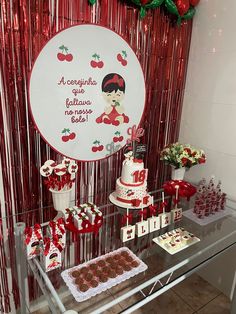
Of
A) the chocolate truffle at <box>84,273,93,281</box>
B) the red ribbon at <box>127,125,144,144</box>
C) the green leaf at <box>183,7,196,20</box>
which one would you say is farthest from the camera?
the green leaf at <box>183,7,196,20</box>

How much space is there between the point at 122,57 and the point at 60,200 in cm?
98

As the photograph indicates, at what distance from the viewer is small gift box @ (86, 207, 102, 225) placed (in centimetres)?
151

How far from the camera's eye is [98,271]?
126 cm

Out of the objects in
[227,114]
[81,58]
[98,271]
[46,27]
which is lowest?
[98,271]

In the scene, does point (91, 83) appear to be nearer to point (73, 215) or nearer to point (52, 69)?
point (52, 69)

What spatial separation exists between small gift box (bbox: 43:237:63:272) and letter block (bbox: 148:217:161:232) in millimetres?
534

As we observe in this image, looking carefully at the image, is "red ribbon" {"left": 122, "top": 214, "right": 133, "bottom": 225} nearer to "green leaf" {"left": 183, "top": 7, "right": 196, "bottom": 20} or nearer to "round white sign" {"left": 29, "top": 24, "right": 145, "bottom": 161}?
"round white sign" {"left": 29, "top": 24, "right": 145, "bottom": 161}

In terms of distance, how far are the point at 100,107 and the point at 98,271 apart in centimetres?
97

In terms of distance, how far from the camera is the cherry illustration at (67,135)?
5.22 feet

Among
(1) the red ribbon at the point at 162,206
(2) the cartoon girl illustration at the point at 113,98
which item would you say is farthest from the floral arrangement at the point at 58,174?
(1) the red ribbon at the point at 162,206

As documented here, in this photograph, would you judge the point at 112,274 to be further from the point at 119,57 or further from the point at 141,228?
the point at 119,57

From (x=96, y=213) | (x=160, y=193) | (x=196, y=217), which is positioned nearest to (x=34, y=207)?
(x=96, y=213)

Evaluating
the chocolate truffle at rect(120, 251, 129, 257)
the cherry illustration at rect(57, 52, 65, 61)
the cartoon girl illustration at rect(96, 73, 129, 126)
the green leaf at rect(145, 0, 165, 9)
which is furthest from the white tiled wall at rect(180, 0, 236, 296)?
the cherry illustration at rect(57, 52, 65, 61)

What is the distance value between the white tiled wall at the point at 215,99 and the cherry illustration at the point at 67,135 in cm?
104
